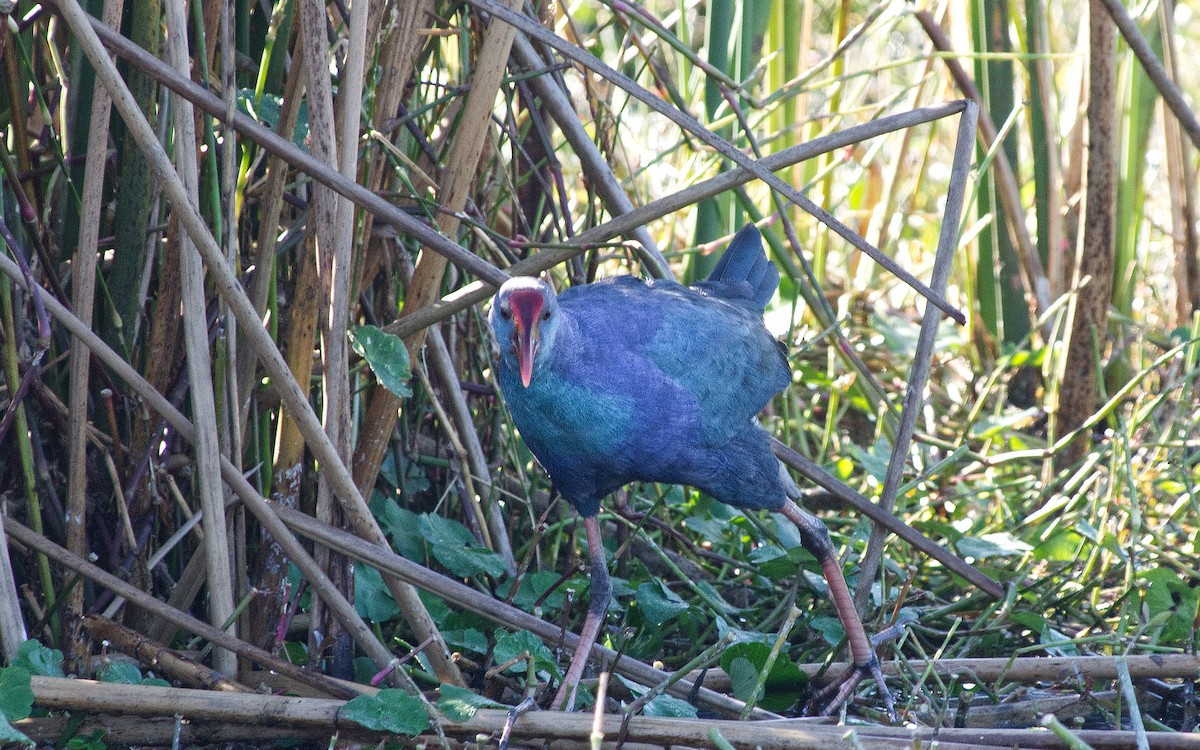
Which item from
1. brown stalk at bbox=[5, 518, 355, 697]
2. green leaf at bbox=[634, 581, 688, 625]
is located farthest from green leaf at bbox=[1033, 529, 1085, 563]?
brown stalk at bbox=[5, 518, 355, 697]

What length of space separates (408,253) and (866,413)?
5.50 ft

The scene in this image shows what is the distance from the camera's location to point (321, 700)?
1.64 m

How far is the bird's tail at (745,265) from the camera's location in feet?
7.78

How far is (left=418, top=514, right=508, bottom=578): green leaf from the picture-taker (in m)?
2.06

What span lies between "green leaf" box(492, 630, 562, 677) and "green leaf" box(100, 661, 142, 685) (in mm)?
552

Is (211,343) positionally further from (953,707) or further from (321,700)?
(953,707)

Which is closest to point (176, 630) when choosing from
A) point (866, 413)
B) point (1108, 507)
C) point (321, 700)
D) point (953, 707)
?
point (321, 700)

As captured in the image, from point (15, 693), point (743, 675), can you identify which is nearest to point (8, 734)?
point (15, 693)

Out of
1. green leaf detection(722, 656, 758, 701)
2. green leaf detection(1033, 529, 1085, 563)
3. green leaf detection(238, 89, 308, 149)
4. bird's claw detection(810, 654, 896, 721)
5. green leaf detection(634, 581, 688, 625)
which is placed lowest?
bird's claw detection(810, 654, 896, 721)

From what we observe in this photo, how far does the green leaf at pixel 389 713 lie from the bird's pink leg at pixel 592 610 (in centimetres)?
30

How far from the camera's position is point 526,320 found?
1.62m

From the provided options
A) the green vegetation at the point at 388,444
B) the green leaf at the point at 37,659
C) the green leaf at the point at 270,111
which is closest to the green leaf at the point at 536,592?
the green vegetation at the point at 388,444

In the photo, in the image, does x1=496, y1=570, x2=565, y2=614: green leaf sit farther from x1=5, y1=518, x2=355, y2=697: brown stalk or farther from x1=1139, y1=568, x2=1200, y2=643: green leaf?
x1=1139, y1=568, x2=1200, y2=643: green leaf

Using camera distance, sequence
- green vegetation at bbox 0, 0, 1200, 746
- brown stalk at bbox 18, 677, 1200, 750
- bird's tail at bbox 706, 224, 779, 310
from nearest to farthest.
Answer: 1. brown stalk at bbox 18, 677, 1200, 750
2. green vegetation at bbox 0, 0, 1200, 746
3. bird's tail at bbox 706, 224, 779, 310
